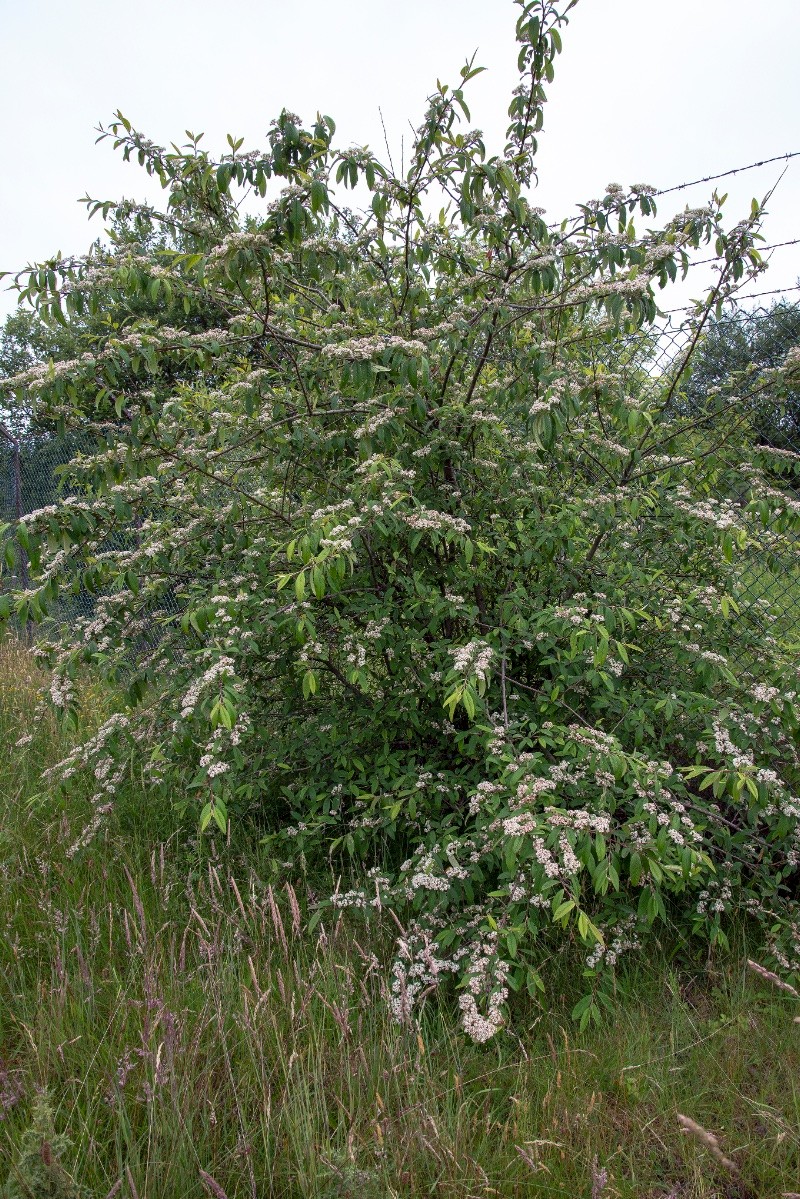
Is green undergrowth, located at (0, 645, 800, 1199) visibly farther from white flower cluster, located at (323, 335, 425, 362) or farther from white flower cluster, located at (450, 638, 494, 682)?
white flower cluster, located at (323, 335, 425, 362)

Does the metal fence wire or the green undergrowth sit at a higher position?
the metal fence wire

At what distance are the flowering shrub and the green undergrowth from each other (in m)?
0.20

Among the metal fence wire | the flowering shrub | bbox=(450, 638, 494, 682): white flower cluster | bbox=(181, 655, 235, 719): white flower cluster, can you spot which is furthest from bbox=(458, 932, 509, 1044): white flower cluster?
the metal fence wire

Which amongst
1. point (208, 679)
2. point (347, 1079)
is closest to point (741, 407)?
point (208, 679)

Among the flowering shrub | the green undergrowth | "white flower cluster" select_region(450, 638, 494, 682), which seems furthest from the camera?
the flowering shrub

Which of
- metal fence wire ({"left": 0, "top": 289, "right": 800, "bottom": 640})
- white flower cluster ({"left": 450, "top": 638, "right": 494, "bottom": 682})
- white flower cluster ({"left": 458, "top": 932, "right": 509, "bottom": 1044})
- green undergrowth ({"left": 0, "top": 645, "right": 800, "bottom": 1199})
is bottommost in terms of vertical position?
green undergrowth ({"left": 0, "top": 645, "right": 800, "bottom": 1199})

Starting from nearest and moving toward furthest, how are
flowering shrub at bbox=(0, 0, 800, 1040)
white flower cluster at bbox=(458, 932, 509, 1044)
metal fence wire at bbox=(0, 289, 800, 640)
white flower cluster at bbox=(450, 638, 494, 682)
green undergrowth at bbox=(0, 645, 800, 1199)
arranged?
green undergrowth at bbox=(0, 645, 800, 1199), white flower cluster at bbox=(458, 932, 509, 1044), white flower cluster at bbox=(450, 638, 494, 682), flowering shrub at bbox=(0, 0, 800, 1040), metal fence wire at bbox=(0, 289, 800, 640)

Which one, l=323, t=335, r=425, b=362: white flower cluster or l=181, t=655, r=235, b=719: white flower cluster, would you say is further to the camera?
l=323, t=335, r=425, b=362: white flower cluster

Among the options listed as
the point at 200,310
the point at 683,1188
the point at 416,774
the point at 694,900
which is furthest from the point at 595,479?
the point at 683,1188

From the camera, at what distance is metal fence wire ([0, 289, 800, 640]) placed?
2.79 metres

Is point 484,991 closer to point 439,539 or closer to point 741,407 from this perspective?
point 439,539

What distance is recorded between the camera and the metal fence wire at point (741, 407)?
2.79 metres

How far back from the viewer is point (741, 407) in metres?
2.86

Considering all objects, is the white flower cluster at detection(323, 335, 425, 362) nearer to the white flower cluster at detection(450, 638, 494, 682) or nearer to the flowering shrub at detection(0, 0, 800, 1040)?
the flowering shrub at detection(0, 0, 800, 1040)
